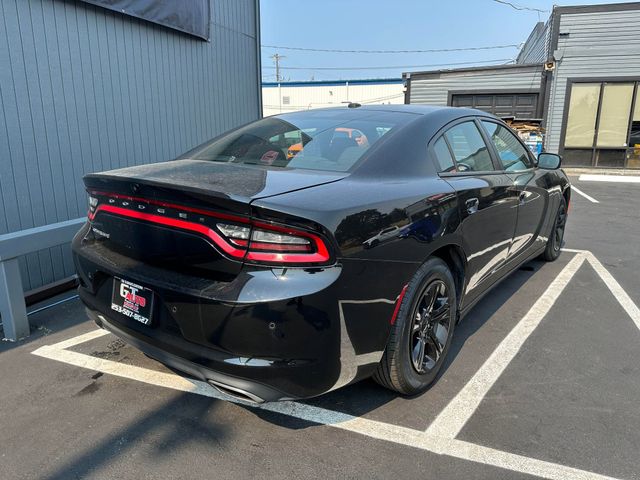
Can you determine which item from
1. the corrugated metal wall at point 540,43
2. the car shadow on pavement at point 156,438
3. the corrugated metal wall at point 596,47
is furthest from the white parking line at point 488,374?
the corrugated metal wall at point 540,43

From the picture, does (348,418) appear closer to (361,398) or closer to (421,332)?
(361,398)

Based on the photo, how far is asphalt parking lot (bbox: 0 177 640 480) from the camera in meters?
2.16

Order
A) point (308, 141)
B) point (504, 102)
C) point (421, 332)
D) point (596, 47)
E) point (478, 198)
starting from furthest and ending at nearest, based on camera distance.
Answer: point (504, 102), point (596, 47), point (478, 198), point (308, 141), point (421, 332)

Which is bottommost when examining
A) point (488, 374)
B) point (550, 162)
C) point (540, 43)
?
point (488, 374)

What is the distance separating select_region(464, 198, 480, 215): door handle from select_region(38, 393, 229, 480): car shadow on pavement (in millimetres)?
1847

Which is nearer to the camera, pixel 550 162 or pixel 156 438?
pixel 156 438

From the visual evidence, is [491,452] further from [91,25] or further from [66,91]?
[91,25]

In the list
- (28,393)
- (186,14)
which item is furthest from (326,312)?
(186,14)

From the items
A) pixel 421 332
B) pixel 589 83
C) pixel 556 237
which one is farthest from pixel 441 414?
pixel 589 83

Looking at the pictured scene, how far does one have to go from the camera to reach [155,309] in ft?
7.21

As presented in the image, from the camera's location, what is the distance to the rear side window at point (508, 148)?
3771 millimetres

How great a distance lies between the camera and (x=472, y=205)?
2975 millimetres

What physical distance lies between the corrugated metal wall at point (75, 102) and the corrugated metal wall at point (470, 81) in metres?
12.4

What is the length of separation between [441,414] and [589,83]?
15575 millimetres
